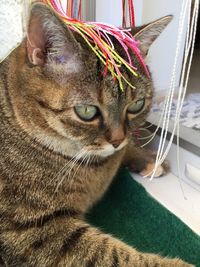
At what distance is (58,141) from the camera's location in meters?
0.87

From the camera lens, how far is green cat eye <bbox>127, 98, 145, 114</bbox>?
88 cm

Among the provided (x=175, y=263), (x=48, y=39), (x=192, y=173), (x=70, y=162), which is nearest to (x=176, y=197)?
(x=192, y=173)

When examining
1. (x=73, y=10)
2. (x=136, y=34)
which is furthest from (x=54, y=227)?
(x=73, y=10)

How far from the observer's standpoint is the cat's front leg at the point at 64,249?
0.83 meters

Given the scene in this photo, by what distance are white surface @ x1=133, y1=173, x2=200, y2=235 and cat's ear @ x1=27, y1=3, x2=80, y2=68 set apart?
514 millimetres

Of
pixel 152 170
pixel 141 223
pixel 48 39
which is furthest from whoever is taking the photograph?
pixel 152 170

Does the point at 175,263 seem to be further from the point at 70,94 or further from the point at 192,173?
the point at 70,94

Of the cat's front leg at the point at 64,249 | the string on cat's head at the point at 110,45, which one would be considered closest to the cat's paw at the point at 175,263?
the cat's front leg at the point at 64,249

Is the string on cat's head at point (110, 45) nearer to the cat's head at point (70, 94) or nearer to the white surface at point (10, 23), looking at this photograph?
the cat's head at point (70, 94)

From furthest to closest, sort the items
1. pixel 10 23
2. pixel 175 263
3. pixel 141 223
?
pixel 10 23 < pixel 141 223 < pixel 175 263

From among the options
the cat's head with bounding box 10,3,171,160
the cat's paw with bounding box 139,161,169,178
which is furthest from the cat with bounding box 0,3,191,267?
the cat's paw with bounding box 139,161,169,178

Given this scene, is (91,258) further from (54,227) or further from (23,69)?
(23,69)

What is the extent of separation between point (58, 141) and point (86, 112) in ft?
0.37

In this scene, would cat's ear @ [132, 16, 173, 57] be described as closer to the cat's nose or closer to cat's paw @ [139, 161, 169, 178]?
the cat's nose
